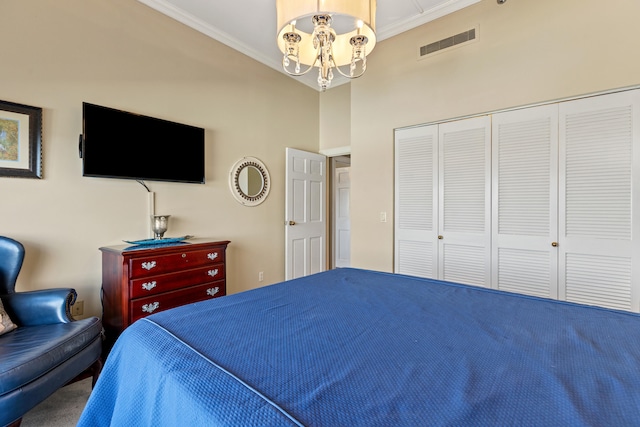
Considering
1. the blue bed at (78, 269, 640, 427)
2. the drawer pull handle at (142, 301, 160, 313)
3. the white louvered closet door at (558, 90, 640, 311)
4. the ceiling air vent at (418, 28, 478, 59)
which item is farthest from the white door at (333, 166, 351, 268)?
the blue bed at (78, 269, 640, 427)

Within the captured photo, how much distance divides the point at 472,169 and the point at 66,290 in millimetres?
3343

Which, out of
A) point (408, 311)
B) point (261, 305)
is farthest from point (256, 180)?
point (408, 311)

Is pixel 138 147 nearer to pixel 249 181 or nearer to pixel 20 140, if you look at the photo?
pixel 20 140

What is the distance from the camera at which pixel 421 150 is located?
10.2 feet

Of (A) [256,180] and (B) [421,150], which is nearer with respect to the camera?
(B) [421,150]

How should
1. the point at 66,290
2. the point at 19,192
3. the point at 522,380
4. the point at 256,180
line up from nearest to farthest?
the point at 522,380, the point at 66,290, the point at 19,192, the point at 256,180

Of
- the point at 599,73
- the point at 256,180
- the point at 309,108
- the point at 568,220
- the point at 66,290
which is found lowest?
the point at 66,290

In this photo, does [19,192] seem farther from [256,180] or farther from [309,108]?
[309,108]

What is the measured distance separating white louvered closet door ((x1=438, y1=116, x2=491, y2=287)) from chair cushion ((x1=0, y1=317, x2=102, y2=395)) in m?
2.89

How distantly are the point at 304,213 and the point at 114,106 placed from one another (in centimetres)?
250

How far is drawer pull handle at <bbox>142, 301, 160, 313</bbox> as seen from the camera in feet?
7.54

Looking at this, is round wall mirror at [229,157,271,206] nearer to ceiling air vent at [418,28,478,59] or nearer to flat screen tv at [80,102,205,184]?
flat screen tv at [80,102,205,184]

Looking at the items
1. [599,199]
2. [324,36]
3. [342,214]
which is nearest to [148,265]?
[324,36]

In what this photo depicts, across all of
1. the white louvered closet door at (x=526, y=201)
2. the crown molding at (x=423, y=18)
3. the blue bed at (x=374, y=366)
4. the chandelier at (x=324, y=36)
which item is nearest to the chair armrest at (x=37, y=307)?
the blue bed at (x=374, y=366)
